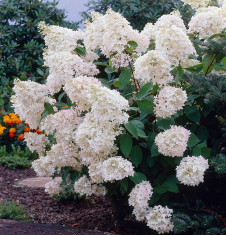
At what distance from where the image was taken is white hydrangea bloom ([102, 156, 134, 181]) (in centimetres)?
229

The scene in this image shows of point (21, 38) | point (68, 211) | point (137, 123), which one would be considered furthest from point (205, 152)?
point (21, 38)

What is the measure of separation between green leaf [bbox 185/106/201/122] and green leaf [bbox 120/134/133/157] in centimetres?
49

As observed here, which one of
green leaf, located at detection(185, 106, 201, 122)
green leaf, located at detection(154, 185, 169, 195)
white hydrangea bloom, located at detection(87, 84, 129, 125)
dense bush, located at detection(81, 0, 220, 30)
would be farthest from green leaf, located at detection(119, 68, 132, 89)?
dense bush, located at detection(81, 0, 220, 30)

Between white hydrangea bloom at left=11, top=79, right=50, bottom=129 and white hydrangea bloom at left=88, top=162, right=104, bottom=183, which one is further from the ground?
white hydrangea bloom at left=11, top=79, right=50, bottom=129

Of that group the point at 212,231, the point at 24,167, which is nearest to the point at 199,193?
the point at 212,231

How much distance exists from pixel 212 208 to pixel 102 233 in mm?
834

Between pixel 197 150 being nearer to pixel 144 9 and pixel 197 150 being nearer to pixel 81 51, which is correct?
pixel 81 51

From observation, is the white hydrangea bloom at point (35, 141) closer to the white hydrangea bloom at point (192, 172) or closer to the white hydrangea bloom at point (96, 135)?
the white hydrangea bloom at point (96, 135)

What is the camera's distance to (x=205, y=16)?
2838 millimetres

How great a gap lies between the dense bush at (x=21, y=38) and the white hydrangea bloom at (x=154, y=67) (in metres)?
4.23

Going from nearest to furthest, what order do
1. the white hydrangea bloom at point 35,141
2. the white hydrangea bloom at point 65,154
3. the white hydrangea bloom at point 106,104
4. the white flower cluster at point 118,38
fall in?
1. the white hydrangea bloom at point 106,104
2. the white flower cluster at point 118,38
3. the white hydrangea bloom at point 65,154
4. the white hydrangea bloom at point 35,141

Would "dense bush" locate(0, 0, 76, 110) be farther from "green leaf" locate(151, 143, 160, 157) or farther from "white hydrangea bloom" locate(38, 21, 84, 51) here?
"green leaf" locate(151, 143, 160, 157)

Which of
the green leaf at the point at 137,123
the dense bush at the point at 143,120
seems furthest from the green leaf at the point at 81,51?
the green leaf at the point at 137,123

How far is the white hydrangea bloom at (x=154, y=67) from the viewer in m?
2.33
